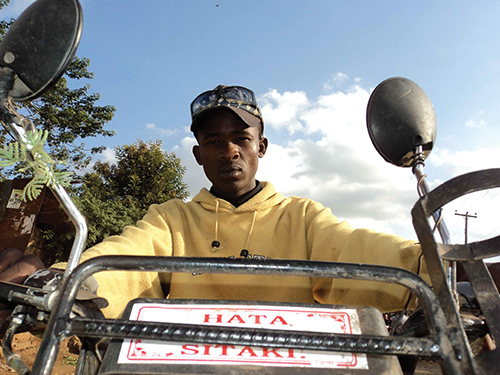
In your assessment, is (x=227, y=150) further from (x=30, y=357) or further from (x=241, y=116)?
(x=30, y=357)

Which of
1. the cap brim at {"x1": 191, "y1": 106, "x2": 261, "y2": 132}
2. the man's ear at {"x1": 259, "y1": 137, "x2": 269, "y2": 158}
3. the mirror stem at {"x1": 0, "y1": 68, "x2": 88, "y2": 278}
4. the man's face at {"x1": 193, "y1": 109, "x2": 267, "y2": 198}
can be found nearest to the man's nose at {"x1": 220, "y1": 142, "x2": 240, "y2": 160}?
the man's face at {"x1": 193, "y1": 109, "x2": 267, "y2": 198}

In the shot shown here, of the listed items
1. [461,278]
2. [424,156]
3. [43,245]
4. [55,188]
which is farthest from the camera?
[43,245]

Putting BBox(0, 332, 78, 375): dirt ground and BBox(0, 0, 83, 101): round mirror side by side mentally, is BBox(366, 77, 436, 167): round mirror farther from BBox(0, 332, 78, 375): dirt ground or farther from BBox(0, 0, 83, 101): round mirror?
BBox(0, 332, 78, 375): dirt ground

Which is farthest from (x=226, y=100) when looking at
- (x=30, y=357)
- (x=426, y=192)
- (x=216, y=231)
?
(x=30, y=357)

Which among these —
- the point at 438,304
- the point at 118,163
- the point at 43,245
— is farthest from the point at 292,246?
the point at 118,163

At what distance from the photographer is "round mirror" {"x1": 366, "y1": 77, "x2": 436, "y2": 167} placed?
1.13 m

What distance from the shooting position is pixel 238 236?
1.99 meters

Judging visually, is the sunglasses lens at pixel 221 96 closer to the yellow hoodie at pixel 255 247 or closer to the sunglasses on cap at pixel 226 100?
the sunglasses on cap at pixel 226 100

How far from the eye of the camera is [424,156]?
3.73 ft

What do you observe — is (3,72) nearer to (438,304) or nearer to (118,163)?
(438,304)

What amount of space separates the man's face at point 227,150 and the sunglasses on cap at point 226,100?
0.06 metres

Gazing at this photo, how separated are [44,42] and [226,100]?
133 centimetres

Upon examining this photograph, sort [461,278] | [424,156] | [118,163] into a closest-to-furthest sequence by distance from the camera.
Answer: [461,278] → [424,156] → [118,163]

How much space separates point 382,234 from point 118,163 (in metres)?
16.5
